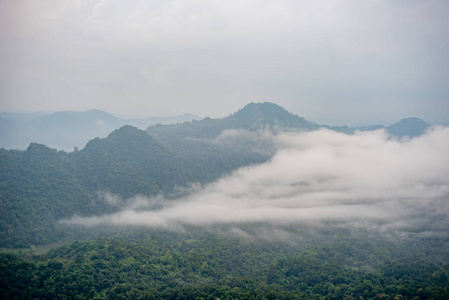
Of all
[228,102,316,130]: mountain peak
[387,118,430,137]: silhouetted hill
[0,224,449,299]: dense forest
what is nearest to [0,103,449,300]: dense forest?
[0,224,449,299]: dense forest

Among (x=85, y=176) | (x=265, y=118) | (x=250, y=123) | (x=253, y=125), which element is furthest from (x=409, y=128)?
(x=85, y=176)

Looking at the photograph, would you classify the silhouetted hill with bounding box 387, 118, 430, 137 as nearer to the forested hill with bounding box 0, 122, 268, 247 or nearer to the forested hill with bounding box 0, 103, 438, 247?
the forested hill with bounding box 0, 103, 438, 247

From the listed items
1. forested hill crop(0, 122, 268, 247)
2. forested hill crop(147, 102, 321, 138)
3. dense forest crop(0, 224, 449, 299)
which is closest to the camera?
dense forest crop(0, 224, 449, 299)

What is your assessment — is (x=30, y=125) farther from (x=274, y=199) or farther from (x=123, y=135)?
(x=274, y=199)

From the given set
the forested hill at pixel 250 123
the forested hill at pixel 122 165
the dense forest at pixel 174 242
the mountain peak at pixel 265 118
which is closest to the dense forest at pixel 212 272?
the dense forest at pixel 174 242

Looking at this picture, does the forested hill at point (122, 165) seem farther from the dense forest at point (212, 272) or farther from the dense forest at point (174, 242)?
the dense forest at point (212, 272)

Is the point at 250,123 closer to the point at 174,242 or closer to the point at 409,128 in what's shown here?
the point at 409,128

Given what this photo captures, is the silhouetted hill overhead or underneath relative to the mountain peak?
underneath

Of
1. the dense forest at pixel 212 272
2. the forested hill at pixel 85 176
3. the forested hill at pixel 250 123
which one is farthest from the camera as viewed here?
the forested hill at pixel 250 123
